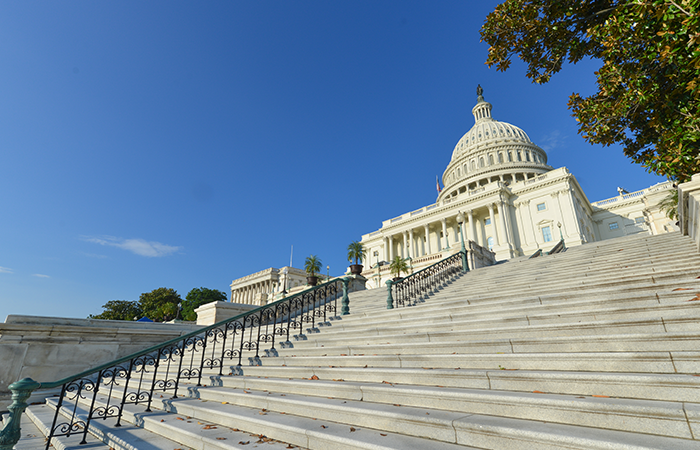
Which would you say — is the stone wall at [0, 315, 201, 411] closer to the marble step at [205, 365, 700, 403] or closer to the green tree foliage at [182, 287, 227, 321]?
the marble step at [205, 365, 700, 403]

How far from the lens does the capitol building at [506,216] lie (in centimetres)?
4544

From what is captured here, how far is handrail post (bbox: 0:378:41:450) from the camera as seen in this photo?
12.9 feet

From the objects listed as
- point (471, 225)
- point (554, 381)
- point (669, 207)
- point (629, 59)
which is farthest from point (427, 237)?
point (554, 381)

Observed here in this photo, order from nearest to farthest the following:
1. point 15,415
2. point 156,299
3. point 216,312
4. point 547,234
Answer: point 15,415, point 216,312, point 547,234, point 156,299

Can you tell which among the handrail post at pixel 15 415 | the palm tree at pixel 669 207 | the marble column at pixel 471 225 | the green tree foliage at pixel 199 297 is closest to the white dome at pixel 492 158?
the marble column at pixel 471 225

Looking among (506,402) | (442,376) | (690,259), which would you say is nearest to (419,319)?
(442,376)

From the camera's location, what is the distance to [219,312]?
15258mm

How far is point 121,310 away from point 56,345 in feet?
227

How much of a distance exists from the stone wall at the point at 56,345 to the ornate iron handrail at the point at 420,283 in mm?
9265

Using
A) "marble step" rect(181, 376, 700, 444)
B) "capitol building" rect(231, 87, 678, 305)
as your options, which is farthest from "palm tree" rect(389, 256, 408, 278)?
"marble step" rect(181, 376, 700, 444)

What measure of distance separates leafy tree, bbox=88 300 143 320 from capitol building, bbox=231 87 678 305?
27670 millimetres

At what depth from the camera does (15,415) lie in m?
4.05

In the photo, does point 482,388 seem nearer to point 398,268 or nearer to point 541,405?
point 541,405

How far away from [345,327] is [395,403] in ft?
16.2
